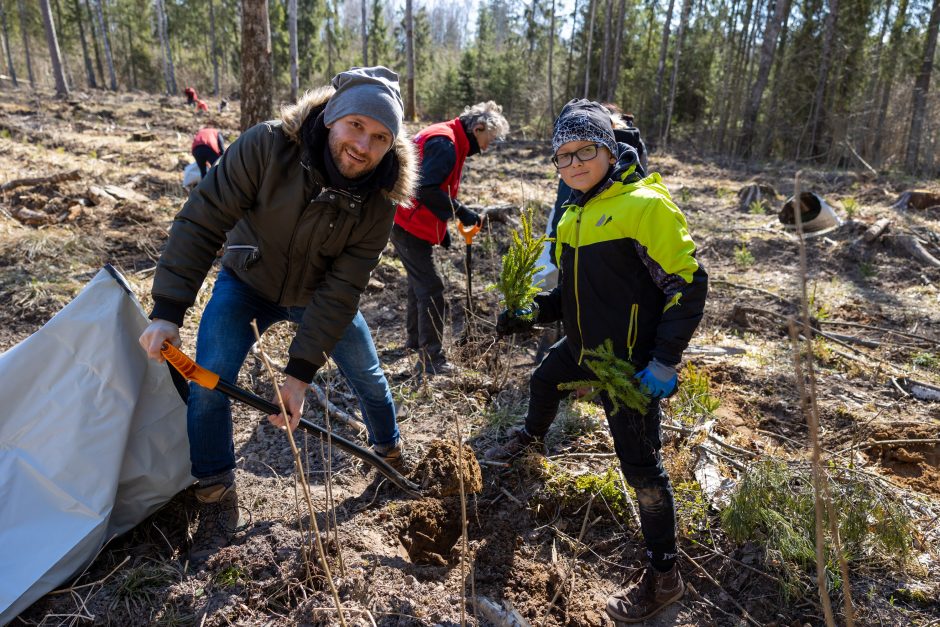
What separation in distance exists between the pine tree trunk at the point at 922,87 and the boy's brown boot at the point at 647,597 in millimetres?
16249

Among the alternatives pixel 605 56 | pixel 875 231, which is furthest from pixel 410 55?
pixel 875 231

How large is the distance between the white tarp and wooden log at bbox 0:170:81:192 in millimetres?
7428

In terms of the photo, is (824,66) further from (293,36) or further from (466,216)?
(466,216)

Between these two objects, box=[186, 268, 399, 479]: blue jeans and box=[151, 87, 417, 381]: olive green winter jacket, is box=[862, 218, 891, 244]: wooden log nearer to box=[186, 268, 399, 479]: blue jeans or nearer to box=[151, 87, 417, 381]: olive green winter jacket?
box=[151, 87, 417, 381]: olive green winter jacket

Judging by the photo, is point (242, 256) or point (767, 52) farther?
point (767, 52)

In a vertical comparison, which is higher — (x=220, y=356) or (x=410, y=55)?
(x=410, y=55)

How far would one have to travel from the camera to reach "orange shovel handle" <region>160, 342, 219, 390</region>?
1982 millimetres

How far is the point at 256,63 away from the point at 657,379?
5867 mm

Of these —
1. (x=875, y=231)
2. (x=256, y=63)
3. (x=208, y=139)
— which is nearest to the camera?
(x=256, y=63)

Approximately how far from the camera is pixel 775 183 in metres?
13.5

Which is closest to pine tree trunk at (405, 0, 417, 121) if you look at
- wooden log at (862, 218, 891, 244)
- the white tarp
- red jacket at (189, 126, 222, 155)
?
red jacket at (189, 126, 222, 155)

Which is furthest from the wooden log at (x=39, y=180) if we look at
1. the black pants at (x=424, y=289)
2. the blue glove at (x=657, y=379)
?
the blue glove at (x=657, y=379)

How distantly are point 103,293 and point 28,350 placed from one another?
0.31 meters

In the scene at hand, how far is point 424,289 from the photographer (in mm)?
4348
